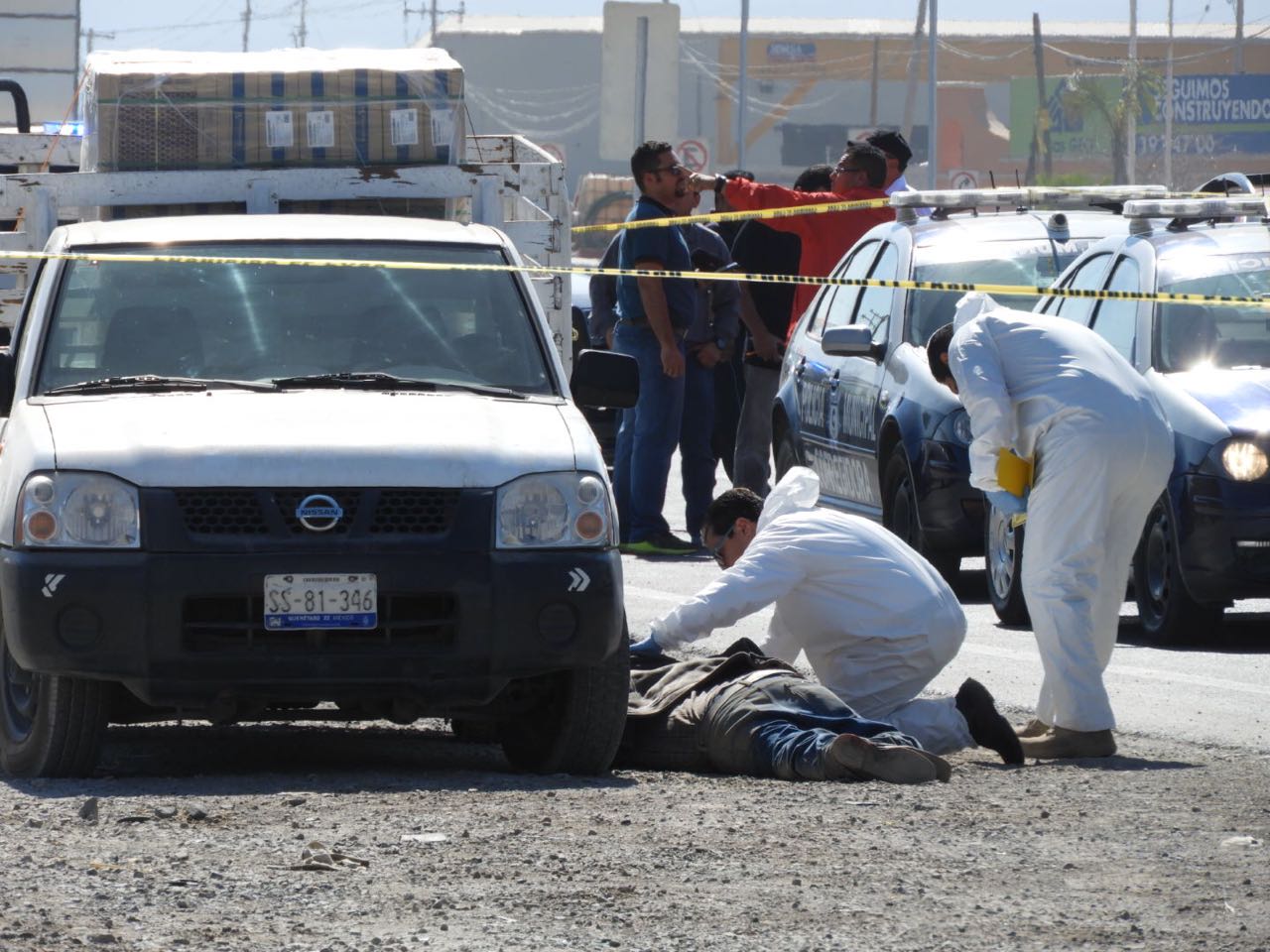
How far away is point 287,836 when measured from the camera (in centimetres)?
611

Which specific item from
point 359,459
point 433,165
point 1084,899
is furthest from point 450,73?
point 1084,899

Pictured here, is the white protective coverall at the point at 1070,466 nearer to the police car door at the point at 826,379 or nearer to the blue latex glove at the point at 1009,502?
the blue latex glove at the point at 1009,502

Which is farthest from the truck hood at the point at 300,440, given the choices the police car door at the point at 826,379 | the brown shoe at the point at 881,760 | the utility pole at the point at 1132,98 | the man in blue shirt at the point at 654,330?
the utility pole at the point at 1132,98

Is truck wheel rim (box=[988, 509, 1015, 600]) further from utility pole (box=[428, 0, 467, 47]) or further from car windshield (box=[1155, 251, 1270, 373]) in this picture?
utility pole (box=[428, 0, 467, 47])

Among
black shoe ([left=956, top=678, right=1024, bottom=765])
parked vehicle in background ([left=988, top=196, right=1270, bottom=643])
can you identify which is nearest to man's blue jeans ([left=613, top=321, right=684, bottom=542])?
parked vehicle in background ([left=988, top=196, right=1270, bottom=643])

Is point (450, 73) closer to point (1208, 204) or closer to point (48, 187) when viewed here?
point (48, 187)

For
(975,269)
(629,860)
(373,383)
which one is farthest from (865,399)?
(629,860)

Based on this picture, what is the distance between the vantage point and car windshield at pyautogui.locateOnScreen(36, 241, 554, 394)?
308 inches

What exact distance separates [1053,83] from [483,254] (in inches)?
3374

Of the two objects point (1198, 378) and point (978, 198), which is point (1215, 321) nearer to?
point (1198, 378)

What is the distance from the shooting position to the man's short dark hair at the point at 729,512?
27.0ft

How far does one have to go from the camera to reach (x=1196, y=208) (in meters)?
11.5

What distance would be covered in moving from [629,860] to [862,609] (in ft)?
7.19

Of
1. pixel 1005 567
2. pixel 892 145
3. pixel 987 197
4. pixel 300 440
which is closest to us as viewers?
pixel 300 440
